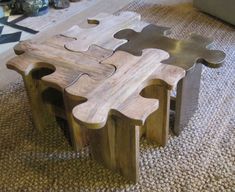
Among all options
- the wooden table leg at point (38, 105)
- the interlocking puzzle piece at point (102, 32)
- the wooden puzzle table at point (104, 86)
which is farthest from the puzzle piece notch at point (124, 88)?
the wooden table leg at point (38, 105)

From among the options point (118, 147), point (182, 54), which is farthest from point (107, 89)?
point (182, 54)

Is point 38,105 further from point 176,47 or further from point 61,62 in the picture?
point 176,47

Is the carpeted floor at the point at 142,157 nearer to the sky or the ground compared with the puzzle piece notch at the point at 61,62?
nearer to the ground

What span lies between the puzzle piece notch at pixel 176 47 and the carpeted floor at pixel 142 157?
0.38m

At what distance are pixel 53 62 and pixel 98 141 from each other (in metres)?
0.35

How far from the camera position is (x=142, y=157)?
4.37ft

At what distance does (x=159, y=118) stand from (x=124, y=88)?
0.30 meters

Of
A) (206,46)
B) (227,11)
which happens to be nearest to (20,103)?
(206,46)

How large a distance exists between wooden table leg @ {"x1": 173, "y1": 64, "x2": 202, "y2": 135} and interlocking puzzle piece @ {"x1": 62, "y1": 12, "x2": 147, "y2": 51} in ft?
1.02

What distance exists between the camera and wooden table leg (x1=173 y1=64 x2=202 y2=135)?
1.28 meters

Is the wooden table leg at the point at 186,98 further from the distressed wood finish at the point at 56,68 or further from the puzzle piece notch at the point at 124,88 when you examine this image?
the distressed wood finish at the point at 56,68

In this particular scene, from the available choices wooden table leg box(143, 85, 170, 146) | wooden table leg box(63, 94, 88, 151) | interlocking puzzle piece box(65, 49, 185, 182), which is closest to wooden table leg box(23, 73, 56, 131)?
wooden table leg box(63, 94, 88, 151)

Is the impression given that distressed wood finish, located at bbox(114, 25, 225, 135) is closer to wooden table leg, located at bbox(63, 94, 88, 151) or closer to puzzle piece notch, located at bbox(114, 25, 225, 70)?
puzzle piece notch, located at bbox(114, 25, 225, 70)

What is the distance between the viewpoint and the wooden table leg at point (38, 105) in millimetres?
1324
